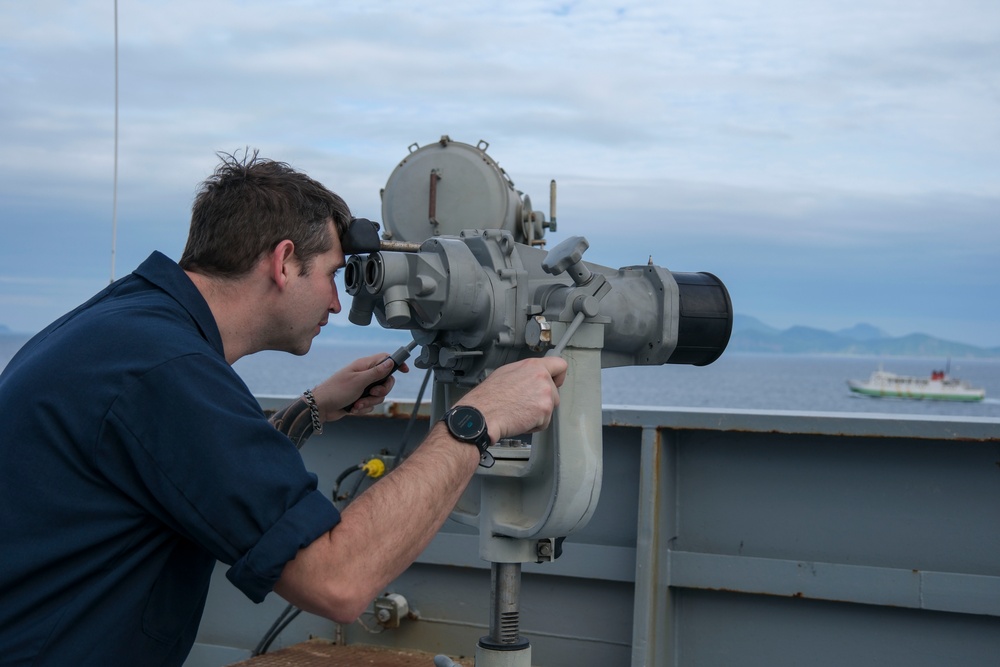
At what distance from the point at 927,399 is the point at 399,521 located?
2687 inches

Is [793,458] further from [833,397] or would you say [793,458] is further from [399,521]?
[833,397]

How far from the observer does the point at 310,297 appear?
5.24ft

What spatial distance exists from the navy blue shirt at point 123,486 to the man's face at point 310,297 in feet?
0.77

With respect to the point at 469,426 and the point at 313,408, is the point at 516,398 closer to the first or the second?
the point at 469,426

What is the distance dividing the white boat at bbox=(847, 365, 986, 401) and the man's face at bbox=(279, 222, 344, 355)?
210ft

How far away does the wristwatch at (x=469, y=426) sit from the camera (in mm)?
1470

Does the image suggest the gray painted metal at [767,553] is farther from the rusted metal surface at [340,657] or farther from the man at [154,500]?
the man at [154,500]

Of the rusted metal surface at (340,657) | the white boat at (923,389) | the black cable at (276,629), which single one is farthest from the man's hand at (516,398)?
the white boat at (923,389)

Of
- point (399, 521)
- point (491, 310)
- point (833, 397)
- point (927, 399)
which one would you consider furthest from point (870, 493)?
point (927, 399)

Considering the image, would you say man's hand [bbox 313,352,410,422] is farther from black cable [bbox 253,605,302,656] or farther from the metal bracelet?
black cable [bbox 253,605,302,656]

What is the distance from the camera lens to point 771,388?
6938cm

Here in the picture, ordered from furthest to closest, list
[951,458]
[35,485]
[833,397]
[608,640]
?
[833,397] < [608,640] < [951,458] < [35,485]

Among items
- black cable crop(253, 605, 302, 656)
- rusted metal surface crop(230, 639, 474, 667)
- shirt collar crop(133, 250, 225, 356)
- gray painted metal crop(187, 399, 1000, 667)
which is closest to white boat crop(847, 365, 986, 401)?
gray painted metal crop(187, 399, 1000, 667)

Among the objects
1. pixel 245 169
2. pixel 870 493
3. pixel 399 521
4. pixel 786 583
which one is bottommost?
pixel 786 583
